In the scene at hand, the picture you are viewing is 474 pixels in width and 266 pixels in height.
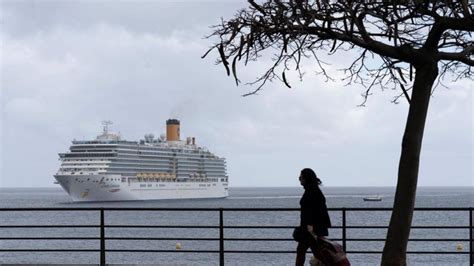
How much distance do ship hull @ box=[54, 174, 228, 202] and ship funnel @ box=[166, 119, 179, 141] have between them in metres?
11.8

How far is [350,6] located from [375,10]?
11.4 inches

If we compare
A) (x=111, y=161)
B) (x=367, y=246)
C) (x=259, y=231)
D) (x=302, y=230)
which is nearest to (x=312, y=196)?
(x=302, y=230)

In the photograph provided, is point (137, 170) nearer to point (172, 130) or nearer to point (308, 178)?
point (172, 130)

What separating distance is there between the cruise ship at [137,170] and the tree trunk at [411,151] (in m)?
93.5

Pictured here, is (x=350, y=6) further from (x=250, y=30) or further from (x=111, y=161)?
(x=111, y=161)

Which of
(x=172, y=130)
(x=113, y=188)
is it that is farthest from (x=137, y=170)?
(x=172, y=130)

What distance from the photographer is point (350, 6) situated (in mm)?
8664

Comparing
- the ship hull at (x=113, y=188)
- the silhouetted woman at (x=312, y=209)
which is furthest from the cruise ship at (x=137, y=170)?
the silhouetted woman at (x=312, y=209)

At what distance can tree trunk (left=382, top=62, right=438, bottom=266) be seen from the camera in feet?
29.8

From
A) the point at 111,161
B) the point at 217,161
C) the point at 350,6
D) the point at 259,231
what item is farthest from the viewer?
the point at 217,161

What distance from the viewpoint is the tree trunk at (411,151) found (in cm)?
909

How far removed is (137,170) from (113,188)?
5521 mm

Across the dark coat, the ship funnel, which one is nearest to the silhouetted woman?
the dark coat

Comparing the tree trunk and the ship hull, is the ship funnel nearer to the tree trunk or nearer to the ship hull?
the ship hull
